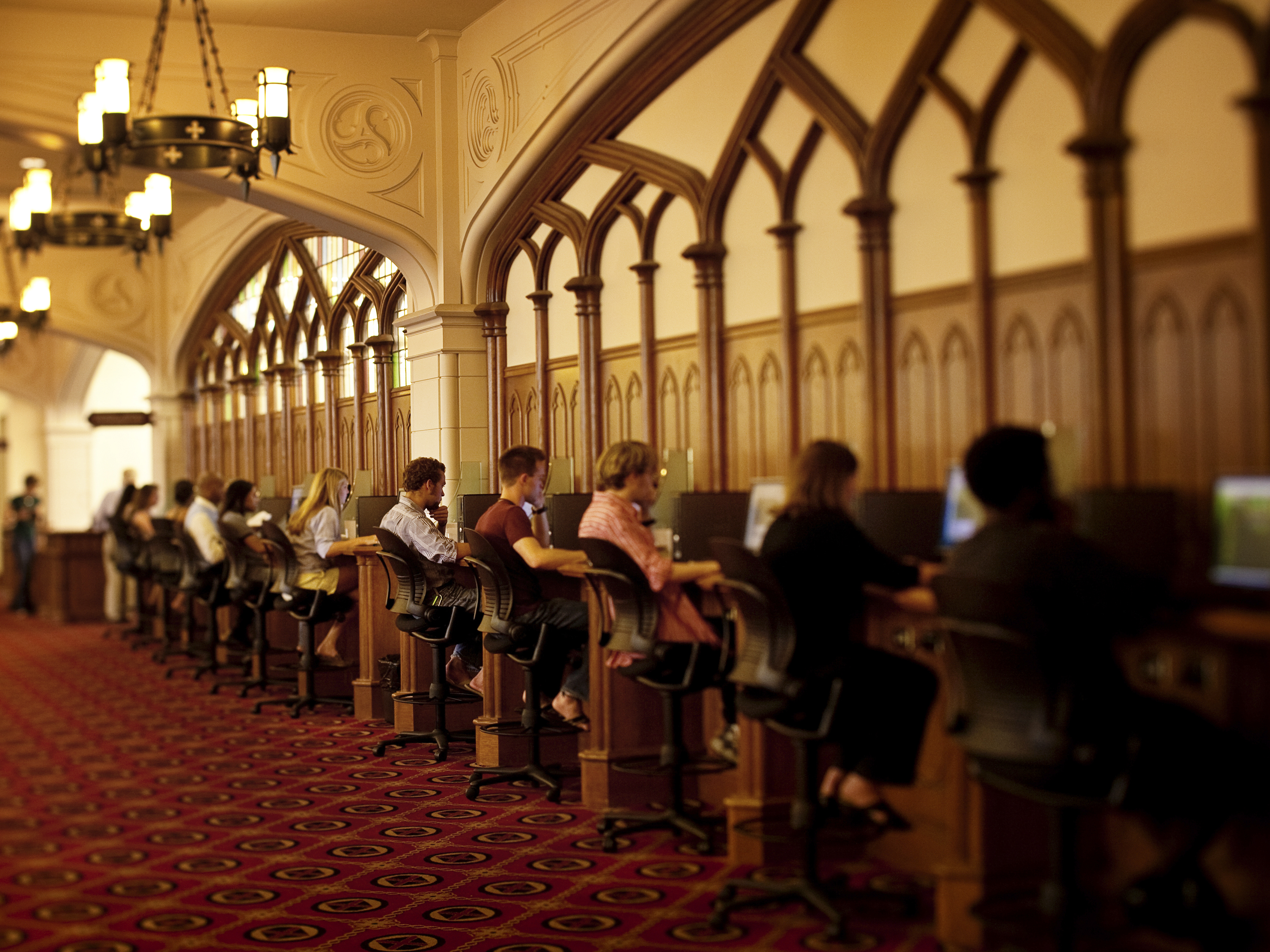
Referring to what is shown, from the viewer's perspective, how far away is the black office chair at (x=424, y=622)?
629cm

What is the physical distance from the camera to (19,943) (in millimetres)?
3711

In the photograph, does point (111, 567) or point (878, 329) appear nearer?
point (878, 329)

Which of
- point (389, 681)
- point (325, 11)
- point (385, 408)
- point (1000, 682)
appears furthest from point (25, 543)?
point (1000, 682)

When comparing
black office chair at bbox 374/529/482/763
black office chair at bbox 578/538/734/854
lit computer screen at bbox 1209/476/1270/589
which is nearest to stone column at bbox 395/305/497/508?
black office chair at bbox 374/529/482/763

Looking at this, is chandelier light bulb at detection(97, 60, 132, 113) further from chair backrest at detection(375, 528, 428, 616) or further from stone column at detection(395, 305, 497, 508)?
stone column at detection(395, 305, 497, 508)

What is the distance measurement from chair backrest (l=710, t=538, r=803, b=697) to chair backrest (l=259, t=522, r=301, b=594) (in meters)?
4.43

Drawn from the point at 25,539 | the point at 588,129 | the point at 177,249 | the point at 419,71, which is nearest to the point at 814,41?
the point at 588,129

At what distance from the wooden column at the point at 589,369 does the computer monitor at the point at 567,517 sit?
1.43 feet

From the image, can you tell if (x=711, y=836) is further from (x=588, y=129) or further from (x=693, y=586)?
(x=588, y=129)

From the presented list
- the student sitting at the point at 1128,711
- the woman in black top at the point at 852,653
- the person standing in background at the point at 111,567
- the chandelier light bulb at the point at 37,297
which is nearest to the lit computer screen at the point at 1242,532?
the student sitting at the point at 1128,711

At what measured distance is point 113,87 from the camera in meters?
5.67

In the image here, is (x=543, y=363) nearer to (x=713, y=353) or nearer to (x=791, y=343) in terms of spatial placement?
(x=713, y=353)

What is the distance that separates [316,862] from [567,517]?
2490 mm

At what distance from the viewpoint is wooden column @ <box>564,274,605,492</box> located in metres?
7.06
